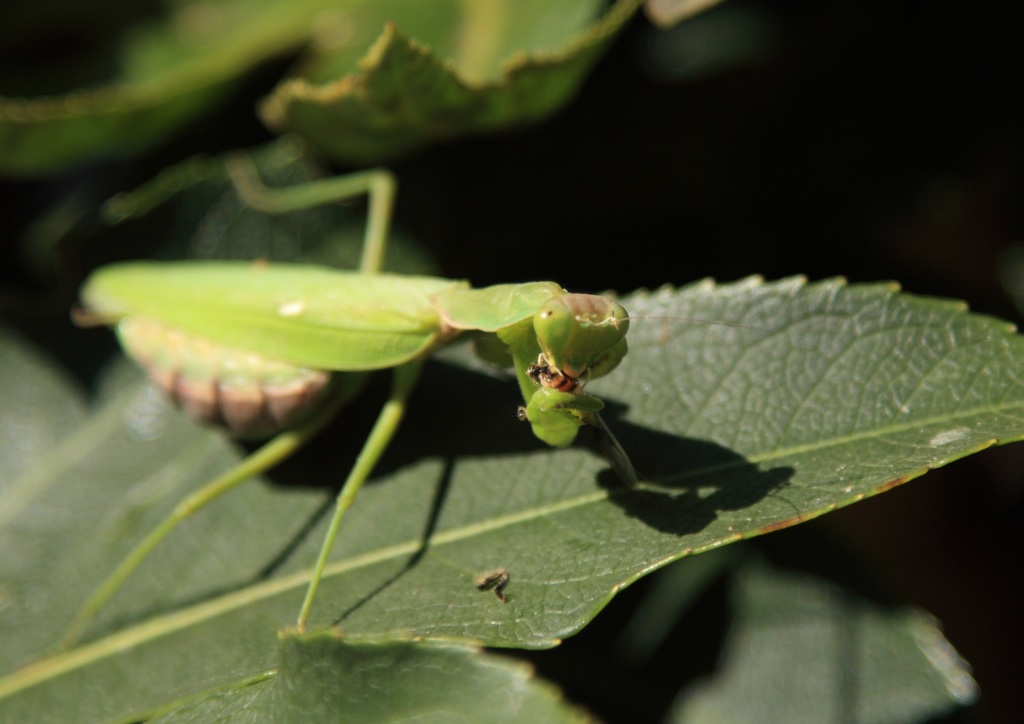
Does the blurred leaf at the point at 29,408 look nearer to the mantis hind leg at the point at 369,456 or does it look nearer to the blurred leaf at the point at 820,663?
the mantis hind leg at the point at 369,456

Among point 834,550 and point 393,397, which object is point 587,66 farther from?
point 834,550

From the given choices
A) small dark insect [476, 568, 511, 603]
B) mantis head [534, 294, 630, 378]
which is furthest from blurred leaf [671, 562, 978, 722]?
mantis head [534, 294, 630, 378]

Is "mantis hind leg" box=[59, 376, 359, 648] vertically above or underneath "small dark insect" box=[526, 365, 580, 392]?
underneath

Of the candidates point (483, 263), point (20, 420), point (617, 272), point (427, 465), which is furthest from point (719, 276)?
point (20, 420)

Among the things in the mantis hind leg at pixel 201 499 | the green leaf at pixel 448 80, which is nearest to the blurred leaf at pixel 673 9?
the green leaf at pixel 448 80

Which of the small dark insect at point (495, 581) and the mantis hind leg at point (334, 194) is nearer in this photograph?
the small dark insect at point (495, 581)

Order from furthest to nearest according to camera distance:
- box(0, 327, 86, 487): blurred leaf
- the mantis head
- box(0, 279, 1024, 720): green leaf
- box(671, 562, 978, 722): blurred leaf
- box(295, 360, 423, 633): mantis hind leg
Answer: box(0, 327, 86, 487): blurred leaf < box(671, 562, 978, 722): blurred leaf < box(295, 360, 423, 633): mantis hind leg < the mantis head < box(0, 279, 1024, 720): green leaf

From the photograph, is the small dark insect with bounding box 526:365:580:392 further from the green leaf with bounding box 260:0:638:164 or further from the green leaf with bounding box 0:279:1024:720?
the green leaf with bounding box 260:0:638:164
